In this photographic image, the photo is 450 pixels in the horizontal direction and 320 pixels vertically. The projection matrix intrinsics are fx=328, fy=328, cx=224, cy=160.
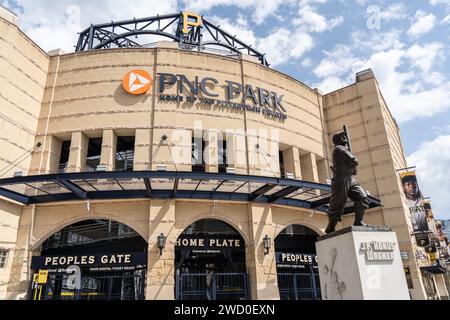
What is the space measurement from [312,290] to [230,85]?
13.2 metres

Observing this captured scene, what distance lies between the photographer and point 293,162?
71.4 ft

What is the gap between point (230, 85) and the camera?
21.0 meters

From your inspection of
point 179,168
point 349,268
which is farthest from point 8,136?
point 349,268

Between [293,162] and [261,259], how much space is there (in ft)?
24.1

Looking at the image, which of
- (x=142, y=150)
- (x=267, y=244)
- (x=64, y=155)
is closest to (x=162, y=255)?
(x=267, y=244)

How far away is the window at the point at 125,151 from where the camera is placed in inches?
832

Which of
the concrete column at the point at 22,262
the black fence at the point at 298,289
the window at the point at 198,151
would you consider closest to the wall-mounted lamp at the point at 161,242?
the window at the point at 198,151

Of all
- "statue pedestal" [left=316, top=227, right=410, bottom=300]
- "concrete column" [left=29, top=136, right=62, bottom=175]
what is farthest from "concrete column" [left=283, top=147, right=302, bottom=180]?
"concrete column" [left=29, top=136, right=62, bottom=175]

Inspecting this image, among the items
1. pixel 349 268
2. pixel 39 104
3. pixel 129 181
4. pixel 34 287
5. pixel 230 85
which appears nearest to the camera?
pixel 349 268

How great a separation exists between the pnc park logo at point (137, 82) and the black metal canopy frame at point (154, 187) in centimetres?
558

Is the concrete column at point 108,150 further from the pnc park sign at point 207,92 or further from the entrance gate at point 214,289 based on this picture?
the entrance gate at point 214,289

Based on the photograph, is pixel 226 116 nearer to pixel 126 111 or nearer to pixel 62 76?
pixel 126 111

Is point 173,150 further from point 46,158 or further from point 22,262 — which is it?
point 22,262
